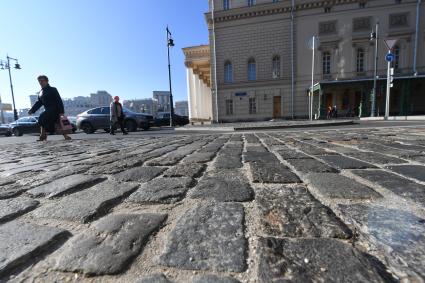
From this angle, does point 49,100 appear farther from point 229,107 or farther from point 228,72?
point 228,72

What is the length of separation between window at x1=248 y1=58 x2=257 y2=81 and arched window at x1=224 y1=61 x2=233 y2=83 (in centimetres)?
209

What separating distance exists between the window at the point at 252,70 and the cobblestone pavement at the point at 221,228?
2641cm

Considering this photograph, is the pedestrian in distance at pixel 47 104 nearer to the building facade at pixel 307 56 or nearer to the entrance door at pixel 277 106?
the building facade at pixel 307 56

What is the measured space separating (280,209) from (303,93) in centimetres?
2706

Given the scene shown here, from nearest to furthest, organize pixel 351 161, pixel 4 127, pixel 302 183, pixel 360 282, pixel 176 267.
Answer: pixel 360 282 < pixel 176 267 < pixel 302 183 < pixel 351 161 < pixel 4 127

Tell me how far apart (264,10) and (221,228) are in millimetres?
29046

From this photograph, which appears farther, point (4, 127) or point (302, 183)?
point (4, 127)

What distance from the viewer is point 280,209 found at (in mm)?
1310

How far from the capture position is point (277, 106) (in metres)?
26.9

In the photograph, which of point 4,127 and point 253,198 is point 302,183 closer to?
point 253,198

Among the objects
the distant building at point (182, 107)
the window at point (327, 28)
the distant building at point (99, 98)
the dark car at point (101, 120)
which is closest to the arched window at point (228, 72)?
the window at point (327, 28)

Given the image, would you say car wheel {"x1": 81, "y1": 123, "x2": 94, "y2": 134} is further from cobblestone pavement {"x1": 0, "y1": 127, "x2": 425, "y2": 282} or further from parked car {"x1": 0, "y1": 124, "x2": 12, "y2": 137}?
cobblestone pavement {"x1": 0, "y1": 127, "x2": 425, "y2": 282}

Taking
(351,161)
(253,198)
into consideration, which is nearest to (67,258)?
(253,198)

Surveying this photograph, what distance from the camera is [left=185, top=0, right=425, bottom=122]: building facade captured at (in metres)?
23.7
